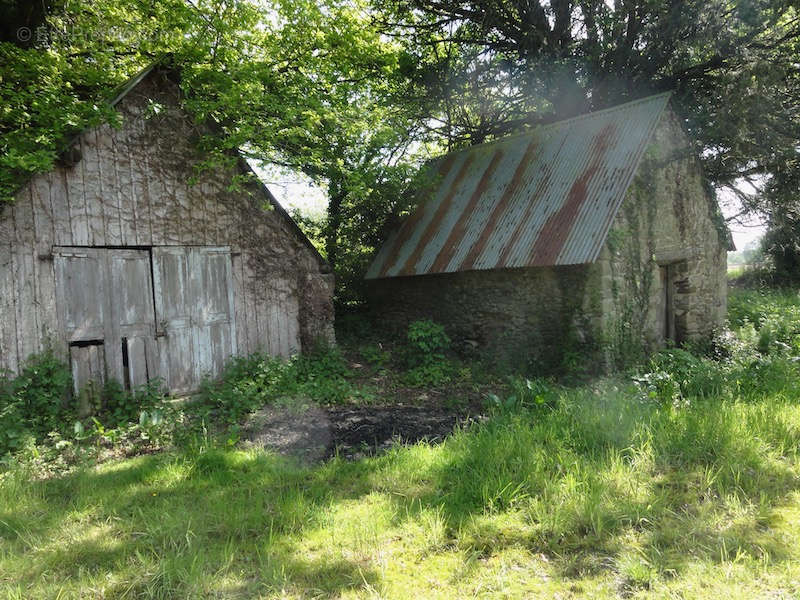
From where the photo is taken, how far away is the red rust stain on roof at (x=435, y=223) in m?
11.5

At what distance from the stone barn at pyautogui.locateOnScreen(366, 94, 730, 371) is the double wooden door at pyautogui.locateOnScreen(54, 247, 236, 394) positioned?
14.7ft

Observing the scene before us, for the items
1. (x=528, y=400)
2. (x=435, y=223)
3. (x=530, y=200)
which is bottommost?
(x=528, y=400)

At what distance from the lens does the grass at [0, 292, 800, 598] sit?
3188 millimetres

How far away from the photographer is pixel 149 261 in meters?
7.70

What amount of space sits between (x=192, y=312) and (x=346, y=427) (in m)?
3.25

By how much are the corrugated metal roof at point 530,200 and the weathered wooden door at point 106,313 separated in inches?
218

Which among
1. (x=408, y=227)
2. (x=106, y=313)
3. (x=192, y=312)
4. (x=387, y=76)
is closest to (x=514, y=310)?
(x=408, y=227)

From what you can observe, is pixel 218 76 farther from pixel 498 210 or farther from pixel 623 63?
pixel 623 63

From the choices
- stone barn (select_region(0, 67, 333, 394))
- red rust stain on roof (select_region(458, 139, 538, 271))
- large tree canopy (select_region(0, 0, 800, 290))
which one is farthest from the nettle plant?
large tree canopy (select_region(0, 0, 800, 290))

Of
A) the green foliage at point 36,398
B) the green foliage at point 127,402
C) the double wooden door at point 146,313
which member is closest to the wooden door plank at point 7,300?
the green foliage at point 36,398

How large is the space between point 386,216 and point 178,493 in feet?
30.5

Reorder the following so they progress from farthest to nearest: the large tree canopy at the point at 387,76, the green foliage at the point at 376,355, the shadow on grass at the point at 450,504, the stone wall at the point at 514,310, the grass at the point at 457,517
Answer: the green foliage at the point at 376,355, the stone wall at the point at 514,310, the large tree canopy at the point at 387,76, the shadow on grass at the point at 450,504, the grass at the point at 457,517

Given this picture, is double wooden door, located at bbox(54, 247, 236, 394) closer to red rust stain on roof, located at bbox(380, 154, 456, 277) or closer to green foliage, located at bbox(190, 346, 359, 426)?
green foliage, located at bbox(190, 346, 359, 426)

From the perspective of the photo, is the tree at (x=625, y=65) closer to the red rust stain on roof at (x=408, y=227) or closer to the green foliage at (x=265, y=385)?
the red rust stain on roof at (x=408, y=227)
